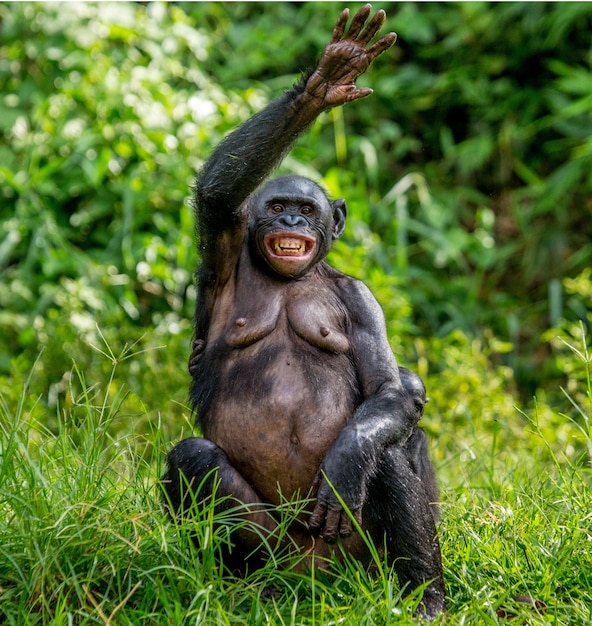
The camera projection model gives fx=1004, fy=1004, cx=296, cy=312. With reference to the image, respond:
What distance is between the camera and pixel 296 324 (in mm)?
4293

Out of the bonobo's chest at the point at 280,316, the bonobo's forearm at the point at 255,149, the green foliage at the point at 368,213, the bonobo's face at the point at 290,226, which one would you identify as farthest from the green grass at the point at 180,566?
the bonobo's forearm at the point at 255,149

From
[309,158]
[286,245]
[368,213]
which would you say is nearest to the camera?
[286,245]

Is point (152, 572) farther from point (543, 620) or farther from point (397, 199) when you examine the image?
point (397, 199)

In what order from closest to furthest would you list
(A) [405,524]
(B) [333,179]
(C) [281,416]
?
1. (A) [405,524]
2. (C) [281,416]
3. (B) [333,179]

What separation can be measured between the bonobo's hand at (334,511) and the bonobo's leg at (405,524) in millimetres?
175

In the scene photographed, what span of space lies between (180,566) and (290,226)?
59.4 inches

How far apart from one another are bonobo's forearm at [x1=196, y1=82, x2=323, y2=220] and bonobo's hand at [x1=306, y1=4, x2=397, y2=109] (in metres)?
0.06

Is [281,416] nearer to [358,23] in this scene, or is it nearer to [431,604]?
[431,604]

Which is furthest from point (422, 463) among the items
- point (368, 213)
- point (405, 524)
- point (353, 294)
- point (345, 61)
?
point (368, 213)

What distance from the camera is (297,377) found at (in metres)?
4.19

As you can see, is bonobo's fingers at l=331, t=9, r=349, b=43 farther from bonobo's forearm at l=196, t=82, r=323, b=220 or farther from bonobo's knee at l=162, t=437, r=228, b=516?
bonobo's knee at l=162, t=437, r=228, b=516

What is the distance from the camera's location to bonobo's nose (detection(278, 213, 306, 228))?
14.2 feet

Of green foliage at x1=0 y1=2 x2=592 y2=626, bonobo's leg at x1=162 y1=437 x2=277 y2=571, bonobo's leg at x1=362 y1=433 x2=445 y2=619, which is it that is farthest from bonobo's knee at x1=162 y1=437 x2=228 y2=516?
bonobo's leg at x1=362 y1=433 x2=445 y2=619

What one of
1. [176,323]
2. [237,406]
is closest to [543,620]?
[237,406]
